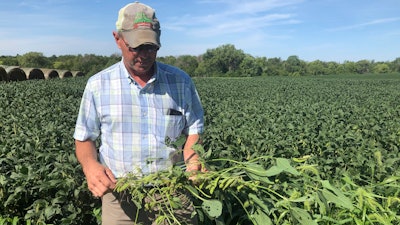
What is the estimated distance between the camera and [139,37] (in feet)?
6.98

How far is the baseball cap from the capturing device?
213 centimetres

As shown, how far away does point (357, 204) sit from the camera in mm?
1917

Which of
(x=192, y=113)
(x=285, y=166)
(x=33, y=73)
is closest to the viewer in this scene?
(x=285, y=166)

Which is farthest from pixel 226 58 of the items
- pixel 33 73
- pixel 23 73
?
pixel 23 73

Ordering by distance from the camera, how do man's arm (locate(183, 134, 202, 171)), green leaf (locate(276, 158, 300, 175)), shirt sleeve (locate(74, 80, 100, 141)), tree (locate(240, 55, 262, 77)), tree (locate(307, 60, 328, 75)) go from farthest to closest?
tree (locate(307, 60, 328, 75))
tree (locate(240, 55, 262, 77))
shirt sleeve (locate(74, 80, 100, 141))
man's arm (locate(183, 134, 202, 171))
green leaf (locate(276, 158, 300, 175))

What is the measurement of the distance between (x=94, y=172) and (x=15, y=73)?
2614 centimetres

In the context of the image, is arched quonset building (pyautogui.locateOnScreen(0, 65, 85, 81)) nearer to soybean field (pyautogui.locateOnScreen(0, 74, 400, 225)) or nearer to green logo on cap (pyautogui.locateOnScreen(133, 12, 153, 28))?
soybean field (pyautogui.locateOnScreen(0, 74, 400, 225))

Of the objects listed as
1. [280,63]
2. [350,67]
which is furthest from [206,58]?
[350,67]

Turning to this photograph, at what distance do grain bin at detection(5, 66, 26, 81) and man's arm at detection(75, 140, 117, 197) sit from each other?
24919 mm

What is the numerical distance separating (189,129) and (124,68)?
56cm

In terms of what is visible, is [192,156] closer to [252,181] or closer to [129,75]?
[252,181]

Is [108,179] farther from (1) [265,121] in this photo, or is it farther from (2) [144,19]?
(1) [265,121]

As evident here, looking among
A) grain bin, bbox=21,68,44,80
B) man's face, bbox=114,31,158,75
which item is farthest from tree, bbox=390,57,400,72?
man's face, bbox=114,31,158,75

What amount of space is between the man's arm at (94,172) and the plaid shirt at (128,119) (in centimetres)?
6
